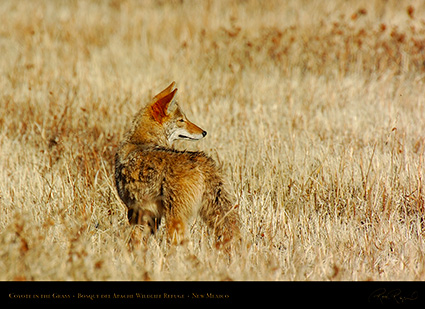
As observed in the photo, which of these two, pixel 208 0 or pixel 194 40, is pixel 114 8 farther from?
pixel 194 40

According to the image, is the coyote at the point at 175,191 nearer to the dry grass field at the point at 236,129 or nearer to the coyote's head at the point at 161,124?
the dry grass field at the point at 236,129

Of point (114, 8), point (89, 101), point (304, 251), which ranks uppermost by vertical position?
point (114, 8)

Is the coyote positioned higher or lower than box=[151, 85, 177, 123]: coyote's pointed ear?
lower

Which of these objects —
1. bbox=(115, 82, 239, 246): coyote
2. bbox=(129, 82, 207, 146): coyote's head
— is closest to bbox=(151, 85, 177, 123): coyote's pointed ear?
bbox=(129, 82, 207, 146): coyote's head

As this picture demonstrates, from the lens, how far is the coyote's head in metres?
5.11

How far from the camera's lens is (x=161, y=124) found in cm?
523

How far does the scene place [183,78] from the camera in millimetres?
9406

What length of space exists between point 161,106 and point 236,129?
2.18 metres

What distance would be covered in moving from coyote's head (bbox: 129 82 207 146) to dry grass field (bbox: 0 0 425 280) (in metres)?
0.64

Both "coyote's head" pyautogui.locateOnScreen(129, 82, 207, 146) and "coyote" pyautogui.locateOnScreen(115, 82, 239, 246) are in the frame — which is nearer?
"coyote" pyautogui.locateOnScreen(115, 82, 239, 246)

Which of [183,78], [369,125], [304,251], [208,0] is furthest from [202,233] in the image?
[208,0]

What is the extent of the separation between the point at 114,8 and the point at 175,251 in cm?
1130

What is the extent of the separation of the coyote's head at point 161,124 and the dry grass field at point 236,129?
0.64 metres

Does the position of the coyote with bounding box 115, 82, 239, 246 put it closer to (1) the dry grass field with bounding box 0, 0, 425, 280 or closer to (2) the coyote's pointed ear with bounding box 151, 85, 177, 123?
(1) the dry grass field with bounding box 0, 0, 425, 280
